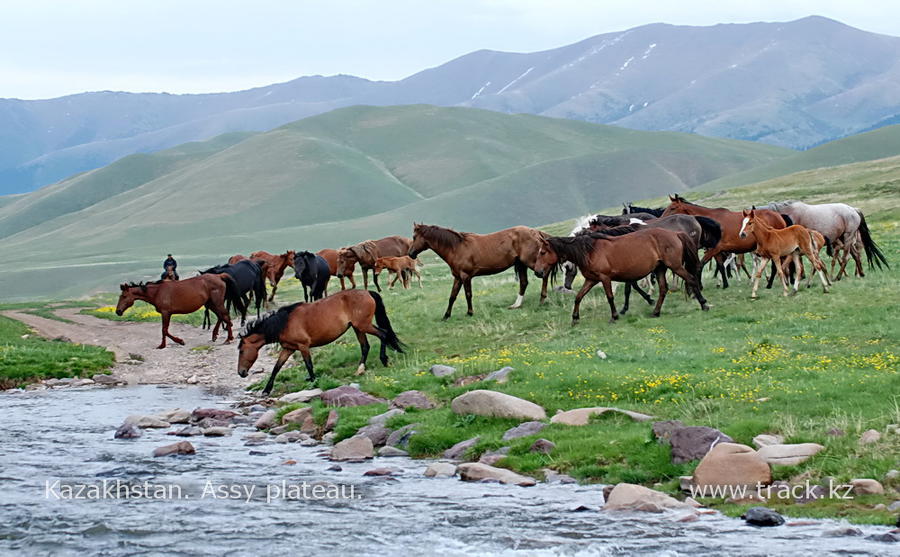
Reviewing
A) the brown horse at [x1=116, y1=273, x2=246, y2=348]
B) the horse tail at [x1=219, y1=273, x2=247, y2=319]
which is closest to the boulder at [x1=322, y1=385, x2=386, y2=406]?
the brown horse at [x1=116, y1=273, x2=246, y2=348]

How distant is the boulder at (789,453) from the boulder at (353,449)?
5774 millimetres

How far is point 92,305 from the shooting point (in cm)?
5153

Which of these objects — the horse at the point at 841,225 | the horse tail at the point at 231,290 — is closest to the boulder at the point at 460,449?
the horse tail at the point at 231,290

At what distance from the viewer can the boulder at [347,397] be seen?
55.0 feet

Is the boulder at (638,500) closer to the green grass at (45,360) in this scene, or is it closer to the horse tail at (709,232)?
the horse tail at (709,232)

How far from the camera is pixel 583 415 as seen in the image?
13680 millimetres

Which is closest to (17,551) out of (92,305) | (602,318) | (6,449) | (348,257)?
(6,449)

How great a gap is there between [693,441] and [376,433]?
5390mm

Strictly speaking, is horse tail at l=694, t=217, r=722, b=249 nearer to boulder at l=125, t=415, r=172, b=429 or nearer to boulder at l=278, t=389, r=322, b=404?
boulder at l=278, t=389, r=322, b=404

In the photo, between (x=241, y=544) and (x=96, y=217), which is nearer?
(x=241, y=544)

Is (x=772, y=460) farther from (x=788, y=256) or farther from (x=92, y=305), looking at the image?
(x=92, y=305)

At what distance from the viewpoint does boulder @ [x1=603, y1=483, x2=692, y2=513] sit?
33.4 feet

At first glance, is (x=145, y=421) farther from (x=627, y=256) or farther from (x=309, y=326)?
(x=627, y=256)

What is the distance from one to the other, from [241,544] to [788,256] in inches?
745
